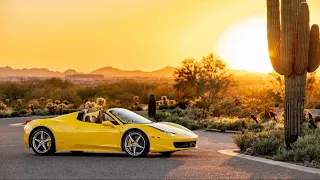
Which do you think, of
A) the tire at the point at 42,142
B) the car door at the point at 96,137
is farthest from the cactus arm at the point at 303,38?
the tire at the point at 42,142

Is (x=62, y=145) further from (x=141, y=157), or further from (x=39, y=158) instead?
(x=141, y=157)

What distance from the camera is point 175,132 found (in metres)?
15.5

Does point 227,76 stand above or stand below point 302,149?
above

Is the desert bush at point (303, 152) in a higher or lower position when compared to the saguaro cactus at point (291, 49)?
lower

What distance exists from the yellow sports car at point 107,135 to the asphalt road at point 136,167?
0.87ft

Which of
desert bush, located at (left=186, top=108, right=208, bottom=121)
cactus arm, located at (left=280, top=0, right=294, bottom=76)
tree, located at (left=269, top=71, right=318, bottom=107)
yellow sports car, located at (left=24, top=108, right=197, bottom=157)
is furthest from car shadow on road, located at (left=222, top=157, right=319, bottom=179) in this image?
tree, located at (left=269, top=71, right=318, bottom=107)

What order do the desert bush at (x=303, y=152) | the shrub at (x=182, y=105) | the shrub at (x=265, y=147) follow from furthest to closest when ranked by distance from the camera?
the shrub at (x=182, y=105) → the shrub at (x=265, y=147) → the desert bush at (x=303, y=152)

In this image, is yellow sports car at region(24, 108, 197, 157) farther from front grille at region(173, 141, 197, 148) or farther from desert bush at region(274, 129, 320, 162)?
desert bush at region(274, 129, 320, 162)

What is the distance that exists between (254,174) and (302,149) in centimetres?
322

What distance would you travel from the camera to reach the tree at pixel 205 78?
5803cm

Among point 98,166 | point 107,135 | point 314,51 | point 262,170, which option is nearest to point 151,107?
point 314,51

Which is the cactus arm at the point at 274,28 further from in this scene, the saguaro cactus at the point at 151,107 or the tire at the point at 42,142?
the saguaro cactus at the point at 151,107

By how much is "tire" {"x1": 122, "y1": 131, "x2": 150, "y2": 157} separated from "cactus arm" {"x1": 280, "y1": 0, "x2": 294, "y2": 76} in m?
4.60

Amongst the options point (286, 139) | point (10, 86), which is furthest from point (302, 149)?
point (10, 86)
